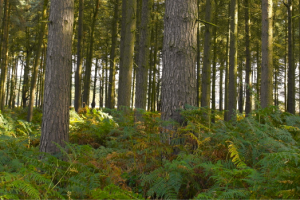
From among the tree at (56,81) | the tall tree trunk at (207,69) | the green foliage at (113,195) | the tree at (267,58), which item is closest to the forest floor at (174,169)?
the green foliage at (113,195)

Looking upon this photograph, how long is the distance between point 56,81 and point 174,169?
129 inches

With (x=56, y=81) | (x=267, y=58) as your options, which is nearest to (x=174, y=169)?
(x=56, y=81)

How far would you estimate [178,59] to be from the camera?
460 cm

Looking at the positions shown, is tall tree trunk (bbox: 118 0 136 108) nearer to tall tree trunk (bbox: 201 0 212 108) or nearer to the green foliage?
tall tree trunk (bbox: 201 0 212 108)

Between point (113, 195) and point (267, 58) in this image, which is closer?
point (113, 195)

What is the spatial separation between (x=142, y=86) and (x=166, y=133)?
18.2 feet

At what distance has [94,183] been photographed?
3100 mm

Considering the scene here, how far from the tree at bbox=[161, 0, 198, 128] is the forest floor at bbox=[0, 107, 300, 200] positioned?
1.31ft

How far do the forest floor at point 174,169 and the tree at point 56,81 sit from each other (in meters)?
0.63

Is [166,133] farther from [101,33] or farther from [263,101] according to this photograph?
[101,33]

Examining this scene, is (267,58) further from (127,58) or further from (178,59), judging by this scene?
(178,59)

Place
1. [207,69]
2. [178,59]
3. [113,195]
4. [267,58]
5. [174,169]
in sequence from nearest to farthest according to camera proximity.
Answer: [113,195] → [174,169] → [178,59] → [267,58] → [207,69]

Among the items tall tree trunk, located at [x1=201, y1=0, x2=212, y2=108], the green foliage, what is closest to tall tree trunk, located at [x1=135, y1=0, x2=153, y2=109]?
tall tree trunk, located at [x1=201, y1=0, x2=212, y2=108]

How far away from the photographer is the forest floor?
240 cm
